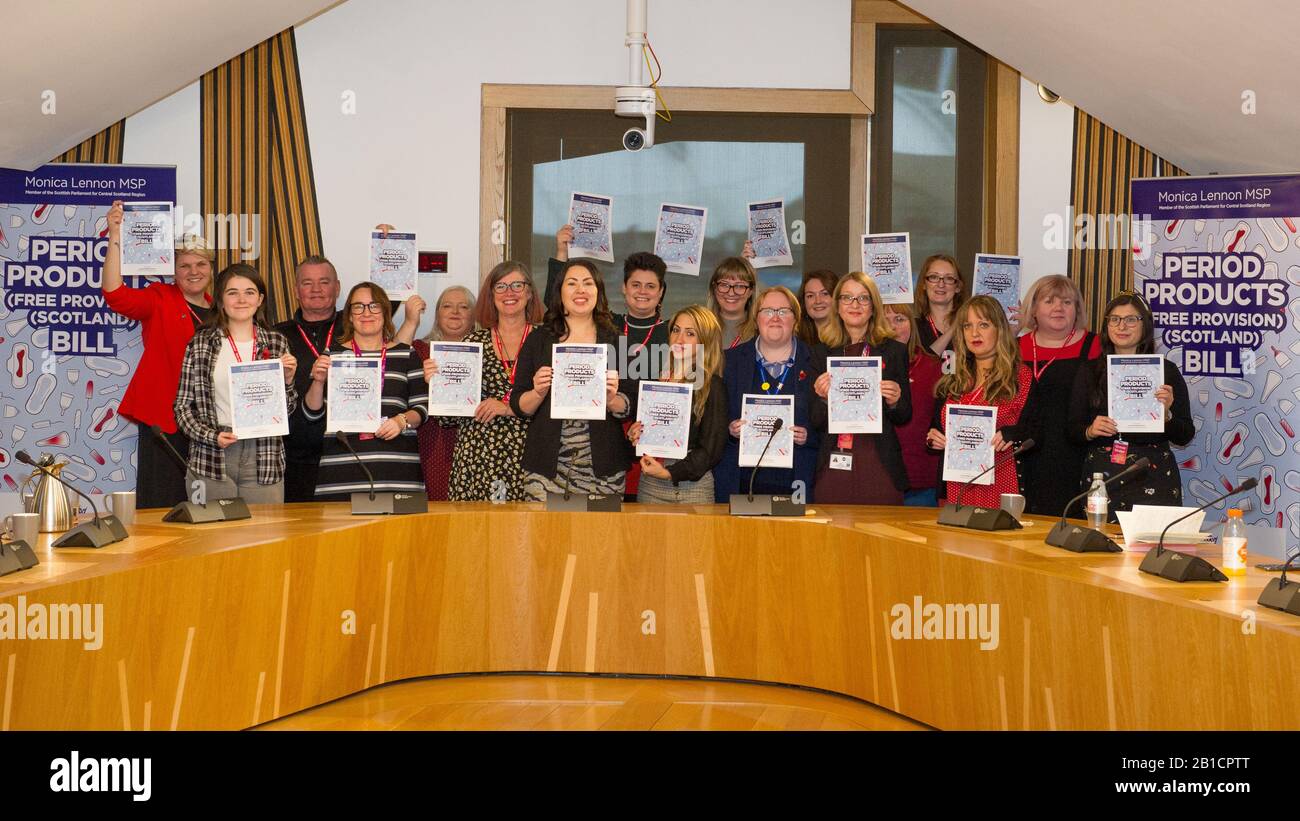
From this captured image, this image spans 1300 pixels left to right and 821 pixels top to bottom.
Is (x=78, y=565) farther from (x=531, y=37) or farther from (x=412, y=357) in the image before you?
(x=531, y=37)

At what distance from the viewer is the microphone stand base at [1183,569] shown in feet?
10.3

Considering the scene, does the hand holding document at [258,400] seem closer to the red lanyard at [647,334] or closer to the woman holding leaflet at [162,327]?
the woman holding leaflet at [162,327]

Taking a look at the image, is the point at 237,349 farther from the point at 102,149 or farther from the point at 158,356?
the point at 102,149

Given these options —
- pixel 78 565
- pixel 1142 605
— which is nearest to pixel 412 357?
pixel 78 565

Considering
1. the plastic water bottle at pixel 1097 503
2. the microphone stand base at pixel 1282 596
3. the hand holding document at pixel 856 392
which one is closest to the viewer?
the microphone stand base at pixel 1282 596

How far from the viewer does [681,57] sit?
643 cm

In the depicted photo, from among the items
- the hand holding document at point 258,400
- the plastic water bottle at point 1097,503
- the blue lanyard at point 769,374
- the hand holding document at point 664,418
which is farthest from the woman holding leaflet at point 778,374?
the hand holding document at point 258,400

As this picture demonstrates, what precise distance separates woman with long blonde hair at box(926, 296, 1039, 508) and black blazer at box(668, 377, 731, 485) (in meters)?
0.79

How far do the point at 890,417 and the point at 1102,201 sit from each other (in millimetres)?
2178

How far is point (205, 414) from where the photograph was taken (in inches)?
191

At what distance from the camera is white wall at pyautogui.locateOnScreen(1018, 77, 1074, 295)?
6371mm

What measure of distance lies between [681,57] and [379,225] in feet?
5.67

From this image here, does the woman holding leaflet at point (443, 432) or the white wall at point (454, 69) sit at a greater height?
the white wall at point (454, 69)
